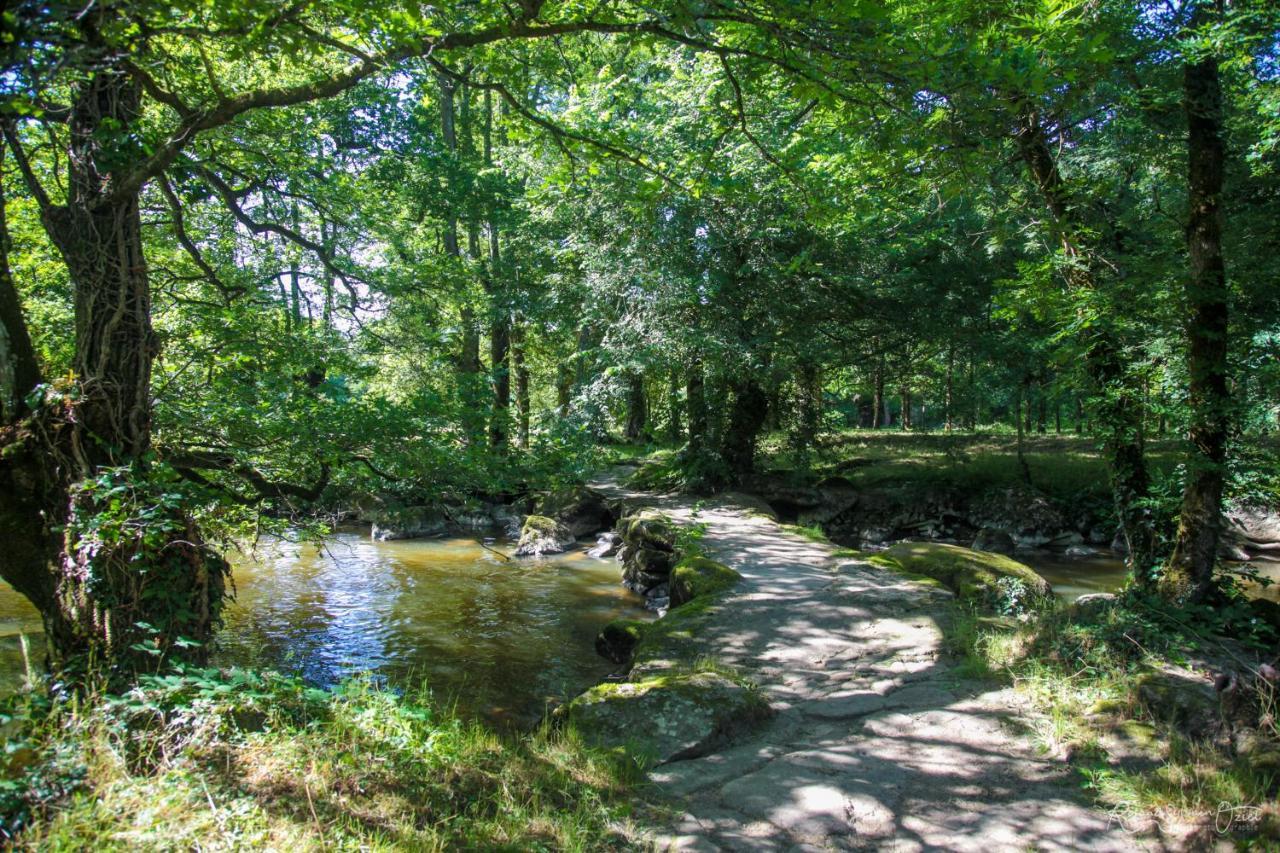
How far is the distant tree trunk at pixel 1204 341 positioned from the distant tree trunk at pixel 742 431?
1020 centimetres

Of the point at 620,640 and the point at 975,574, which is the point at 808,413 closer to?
the point at 975,574

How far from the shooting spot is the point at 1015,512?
52.8 ft

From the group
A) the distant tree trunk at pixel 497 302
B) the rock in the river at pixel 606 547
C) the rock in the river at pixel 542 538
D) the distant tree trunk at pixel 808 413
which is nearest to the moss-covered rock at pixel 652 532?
the rock in the river at pixel 606 547

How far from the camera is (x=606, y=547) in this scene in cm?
1483

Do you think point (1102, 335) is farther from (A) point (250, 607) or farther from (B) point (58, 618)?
(A) point (250, 607)

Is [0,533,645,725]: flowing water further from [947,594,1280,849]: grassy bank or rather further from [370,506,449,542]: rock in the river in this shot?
[947,594,1280,849]: grassy bank

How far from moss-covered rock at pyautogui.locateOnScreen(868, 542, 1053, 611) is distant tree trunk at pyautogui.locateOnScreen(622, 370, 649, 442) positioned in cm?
681

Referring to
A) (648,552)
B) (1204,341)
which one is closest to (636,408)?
(648,552)

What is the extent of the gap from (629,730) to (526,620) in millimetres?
5289

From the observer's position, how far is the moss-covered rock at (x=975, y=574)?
7.79 metres

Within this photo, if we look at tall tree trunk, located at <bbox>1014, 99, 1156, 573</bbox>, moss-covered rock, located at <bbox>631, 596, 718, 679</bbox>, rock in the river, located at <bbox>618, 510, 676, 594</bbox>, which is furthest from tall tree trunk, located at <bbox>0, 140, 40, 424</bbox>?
rock in the river, located at <bbox>618, 510, 676, 594</bbox>

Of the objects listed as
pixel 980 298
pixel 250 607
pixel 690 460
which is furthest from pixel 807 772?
pixel 980 298

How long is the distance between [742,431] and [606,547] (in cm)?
430

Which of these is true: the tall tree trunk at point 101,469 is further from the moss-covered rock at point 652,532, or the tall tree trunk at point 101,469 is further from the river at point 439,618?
the moss-covered rock at point 652,532
